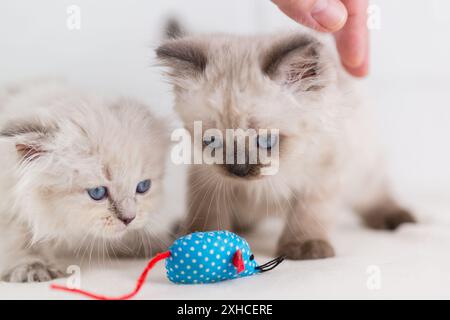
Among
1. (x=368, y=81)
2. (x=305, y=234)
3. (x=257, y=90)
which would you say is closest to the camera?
(x=257, y=90)

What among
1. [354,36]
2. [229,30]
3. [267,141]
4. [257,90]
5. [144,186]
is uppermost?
[229,30]

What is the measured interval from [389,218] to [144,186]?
120 centimetres

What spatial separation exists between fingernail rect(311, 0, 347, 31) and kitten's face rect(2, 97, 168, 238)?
0.70 meters

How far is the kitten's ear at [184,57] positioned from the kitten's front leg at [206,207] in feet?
1.24

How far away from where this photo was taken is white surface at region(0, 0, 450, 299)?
4.89 ft

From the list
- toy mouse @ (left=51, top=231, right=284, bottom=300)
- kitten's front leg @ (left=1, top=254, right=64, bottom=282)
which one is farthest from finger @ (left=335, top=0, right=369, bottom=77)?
kitten's front leg @ (left=1, top=254, right=64, bottom=282)

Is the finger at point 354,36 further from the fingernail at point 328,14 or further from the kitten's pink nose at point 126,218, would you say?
the kitten's pink nose at point 126,218

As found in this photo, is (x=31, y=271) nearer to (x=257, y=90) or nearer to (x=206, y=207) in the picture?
(x=206, y=207)

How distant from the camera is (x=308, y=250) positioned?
1817 mm

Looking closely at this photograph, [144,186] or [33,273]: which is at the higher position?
[144,186]

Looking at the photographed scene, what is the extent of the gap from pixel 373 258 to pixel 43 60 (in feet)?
5.48

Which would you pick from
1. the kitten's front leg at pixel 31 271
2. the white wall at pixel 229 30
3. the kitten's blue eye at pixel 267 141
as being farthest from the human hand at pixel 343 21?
the kitten's front leg at pixel 31 271

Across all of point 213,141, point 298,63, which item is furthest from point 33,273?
point 298,63

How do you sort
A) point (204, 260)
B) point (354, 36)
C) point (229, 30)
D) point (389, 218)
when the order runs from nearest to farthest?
1. point (204, 260)
2. point (354, 36)
3. point (389, 218)
4. point (229, 30)
